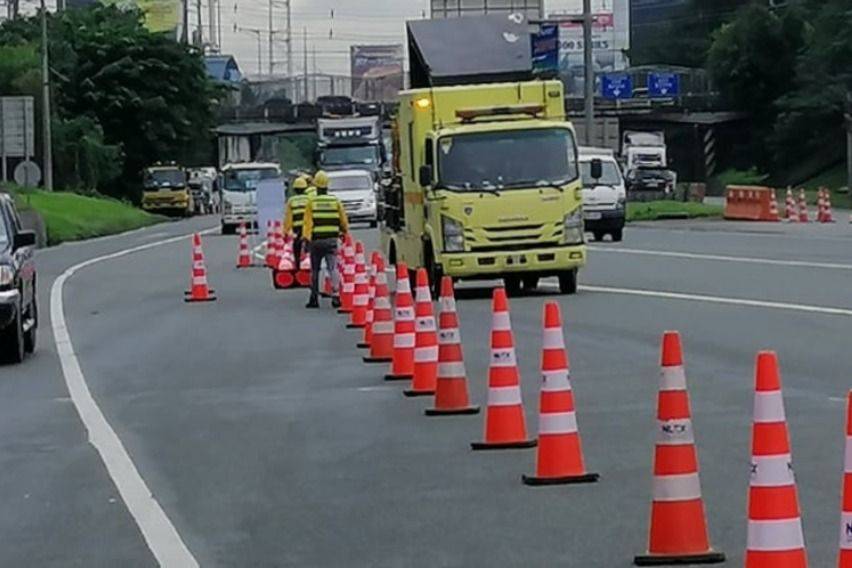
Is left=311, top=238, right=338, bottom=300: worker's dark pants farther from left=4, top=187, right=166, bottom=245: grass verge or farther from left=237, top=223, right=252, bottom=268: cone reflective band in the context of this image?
left=4, top=187, right=166, bottom=245: grass verge

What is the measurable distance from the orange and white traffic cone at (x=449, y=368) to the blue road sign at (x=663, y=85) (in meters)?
95.3

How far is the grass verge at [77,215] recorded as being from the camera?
65250 millimetres

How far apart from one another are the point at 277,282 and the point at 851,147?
1717 inches

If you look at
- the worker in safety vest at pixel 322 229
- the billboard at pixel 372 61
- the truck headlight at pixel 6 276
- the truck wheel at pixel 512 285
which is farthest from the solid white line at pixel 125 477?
the billboard at pixel 372 61

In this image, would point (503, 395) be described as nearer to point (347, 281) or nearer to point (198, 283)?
point (347, 281)

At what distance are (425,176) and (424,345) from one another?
39.4 feet

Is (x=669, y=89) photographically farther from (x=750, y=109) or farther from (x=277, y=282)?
(x=277, y=282)

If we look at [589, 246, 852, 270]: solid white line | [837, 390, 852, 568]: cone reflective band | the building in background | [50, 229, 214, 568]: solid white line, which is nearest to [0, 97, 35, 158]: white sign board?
the building in background

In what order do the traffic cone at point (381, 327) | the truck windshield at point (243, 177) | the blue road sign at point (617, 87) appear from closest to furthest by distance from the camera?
the traffic cone at point (381, 327), the truck windshield at point (243, 177), the blue road sign at point (617, 87)

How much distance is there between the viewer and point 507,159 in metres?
28.6

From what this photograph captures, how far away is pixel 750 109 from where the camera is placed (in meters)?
106

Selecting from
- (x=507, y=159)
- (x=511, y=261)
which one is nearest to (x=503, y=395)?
(x=511, y=261)

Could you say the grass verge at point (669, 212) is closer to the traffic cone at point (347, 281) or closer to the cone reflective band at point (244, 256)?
the cone reflective band at point (244, 256)

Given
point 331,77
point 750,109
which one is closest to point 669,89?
point 750,109
